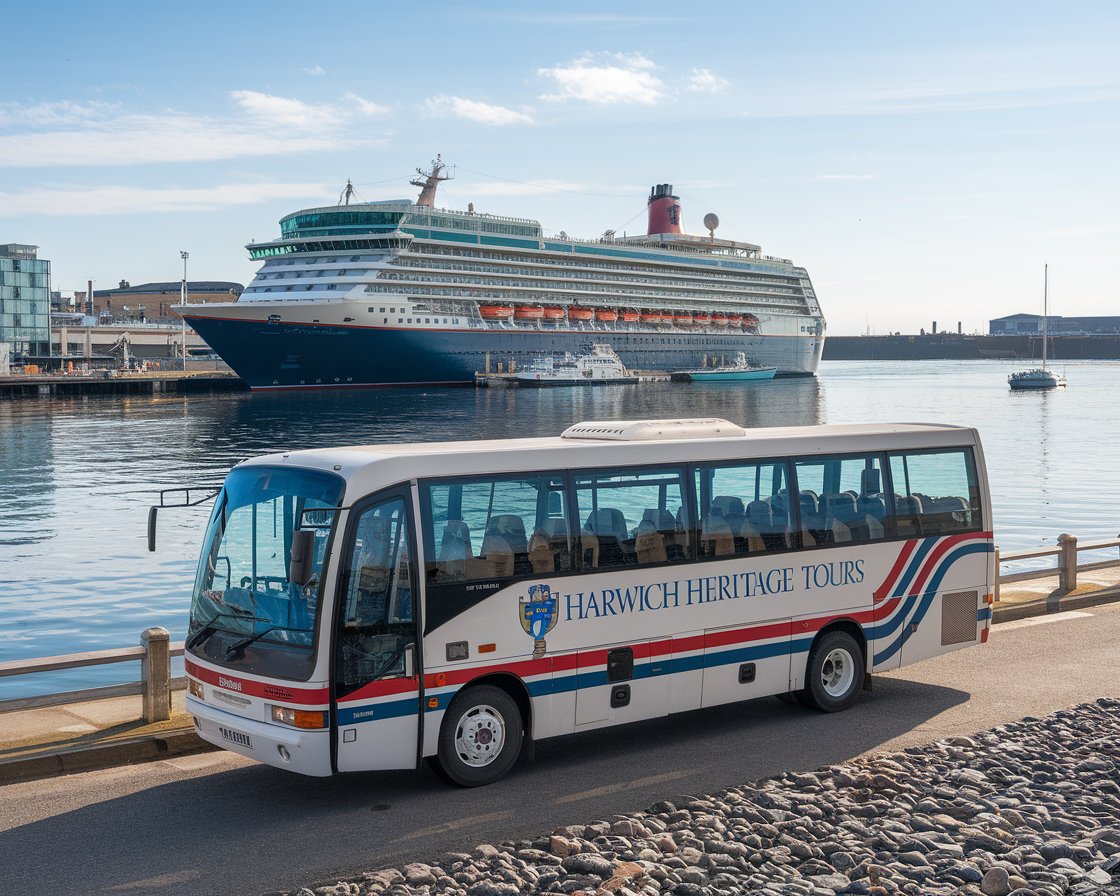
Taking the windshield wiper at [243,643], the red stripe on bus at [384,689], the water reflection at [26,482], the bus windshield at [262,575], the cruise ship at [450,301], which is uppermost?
the cruise ship at [450,301]

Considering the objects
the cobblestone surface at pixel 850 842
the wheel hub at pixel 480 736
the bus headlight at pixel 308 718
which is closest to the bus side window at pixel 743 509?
the cobblestone surface at pixel 850 842

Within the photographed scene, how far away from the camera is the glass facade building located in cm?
13538

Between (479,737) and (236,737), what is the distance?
66.7 inches

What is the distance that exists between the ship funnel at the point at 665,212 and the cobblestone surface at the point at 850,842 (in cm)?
13846

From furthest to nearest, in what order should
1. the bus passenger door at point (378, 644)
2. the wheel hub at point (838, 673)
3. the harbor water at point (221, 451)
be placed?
1. the harbor water at point (221, 451)
2. the wheel hub at point (838, 673)
3. the bus passenger door at point (378, 644)

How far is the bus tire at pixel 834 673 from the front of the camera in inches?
442

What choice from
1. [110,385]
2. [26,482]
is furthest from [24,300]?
[26,482]

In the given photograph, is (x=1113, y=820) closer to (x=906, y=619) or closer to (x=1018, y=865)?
(x=1018, y=865)

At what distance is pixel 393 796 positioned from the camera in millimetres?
8984

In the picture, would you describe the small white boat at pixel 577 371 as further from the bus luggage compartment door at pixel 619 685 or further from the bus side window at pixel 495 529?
the bus side window at pixel 495 529

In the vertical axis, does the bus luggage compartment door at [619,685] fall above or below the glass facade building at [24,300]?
below

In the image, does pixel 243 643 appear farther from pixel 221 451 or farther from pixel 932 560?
pixel 221 451

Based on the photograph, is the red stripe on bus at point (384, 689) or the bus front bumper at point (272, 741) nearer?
the bus front bumper at point (272, 741)

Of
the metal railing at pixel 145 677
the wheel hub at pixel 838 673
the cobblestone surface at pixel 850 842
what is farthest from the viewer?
the wheel hub at pixel 838 673
